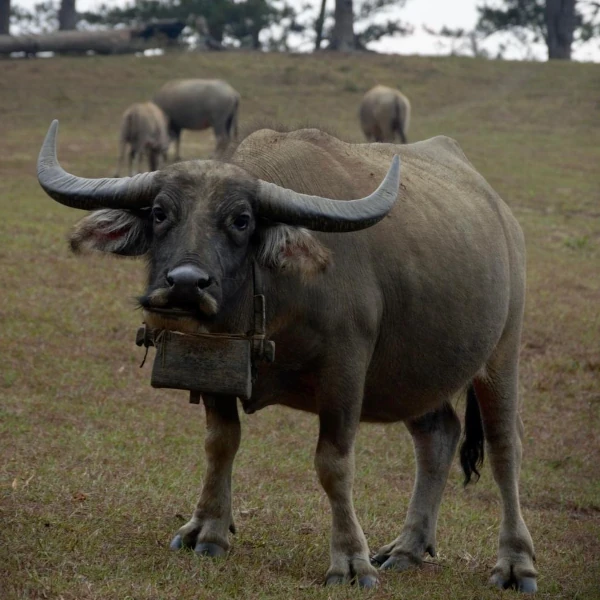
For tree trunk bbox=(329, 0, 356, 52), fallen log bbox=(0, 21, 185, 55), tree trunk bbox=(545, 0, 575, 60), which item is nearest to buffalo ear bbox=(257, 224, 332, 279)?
fallen log bbox=(0, 21, 185, 55)

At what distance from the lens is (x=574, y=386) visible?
9617 millimetres

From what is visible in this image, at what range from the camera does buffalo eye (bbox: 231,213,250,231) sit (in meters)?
4.45

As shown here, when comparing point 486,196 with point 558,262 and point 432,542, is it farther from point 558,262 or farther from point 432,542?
point 558,262

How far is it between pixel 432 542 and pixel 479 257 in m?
1.50

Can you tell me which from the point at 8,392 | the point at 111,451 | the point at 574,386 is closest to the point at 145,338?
the point at 111,451

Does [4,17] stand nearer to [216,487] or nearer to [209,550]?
[216,487]

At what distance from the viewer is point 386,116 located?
23.7 meters

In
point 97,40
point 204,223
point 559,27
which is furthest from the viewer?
point 559,27

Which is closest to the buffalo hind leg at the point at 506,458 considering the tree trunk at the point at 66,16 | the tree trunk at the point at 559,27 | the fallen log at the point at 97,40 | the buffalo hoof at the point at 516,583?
the buffalo hoof at the point at 516,583

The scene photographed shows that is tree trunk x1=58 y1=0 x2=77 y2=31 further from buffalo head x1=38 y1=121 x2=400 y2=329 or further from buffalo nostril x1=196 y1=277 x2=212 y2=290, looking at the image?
buffalo nostril x1=196 y1=277 x2=212 y2=290

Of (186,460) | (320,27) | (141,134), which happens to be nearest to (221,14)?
(320,27)

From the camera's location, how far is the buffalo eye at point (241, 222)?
4.45 meters

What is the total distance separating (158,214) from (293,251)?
22.4 inches

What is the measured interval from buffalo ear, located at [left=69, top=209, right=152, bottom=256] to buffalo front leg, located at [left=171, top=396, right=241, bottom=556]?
0.82m
